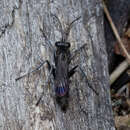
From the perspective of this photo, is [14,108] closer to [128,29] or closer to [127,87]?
[127,87]

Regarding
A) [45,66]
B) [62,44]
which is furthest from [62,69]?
[62,44]

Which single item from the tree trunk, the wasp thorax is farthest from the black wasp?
the tree trunk

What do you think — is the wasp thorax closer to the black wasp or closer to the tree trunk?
the black wasp

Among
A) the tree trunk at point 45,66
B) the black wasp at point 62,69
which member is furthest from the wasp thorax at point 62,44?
the tree trunk at point 45,66

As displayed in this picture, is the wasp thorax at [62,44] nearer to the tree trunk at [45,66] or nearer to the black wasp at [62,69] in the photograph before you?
the black wasp at [62,69]

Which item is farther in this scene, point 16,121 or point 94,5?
point 94,5

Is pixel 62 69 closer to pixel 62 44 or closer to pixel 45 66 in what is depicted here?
pixel 45 66

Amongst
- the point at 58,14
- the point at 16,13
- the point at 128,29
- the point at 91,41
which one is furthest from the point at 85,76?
the point at 128,29
